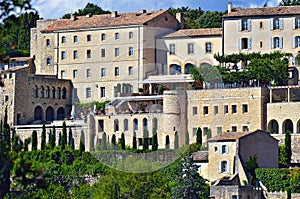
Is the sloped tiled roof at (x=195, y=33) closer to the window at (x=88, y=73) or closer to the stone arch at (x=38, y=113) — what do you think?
the window at (x=88, y=73)

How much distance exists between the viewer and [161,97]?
5319 centimetres

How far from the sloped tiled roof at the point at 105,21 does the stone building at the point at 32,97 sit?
3.25 metres

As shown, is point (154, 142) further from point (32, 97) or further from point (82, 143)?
Result: point (32, 97)

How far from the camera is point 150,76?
184 feet

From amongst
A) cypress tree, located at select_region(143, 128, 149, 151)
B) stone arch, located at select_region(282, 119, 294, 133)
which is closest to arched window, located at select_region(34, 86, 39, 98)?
cypress tree, located at select_region(143, 128, 149, 151)

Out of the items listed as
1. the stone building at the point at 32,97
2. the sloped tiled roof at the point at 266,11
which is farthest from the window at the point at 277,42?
the stone building at the point at 32,97

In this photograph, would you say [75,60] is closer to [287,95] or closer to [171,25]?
[171,25]

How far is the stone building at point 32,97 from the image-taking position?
57.1m

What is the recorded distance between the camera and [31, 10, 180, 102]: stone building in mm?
56906

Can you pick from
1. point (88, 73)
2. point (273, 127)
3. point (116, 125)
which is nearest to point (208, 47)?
point (116, 125)

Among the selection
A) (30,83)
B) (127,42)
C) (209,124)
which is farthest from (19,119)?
(209,124)

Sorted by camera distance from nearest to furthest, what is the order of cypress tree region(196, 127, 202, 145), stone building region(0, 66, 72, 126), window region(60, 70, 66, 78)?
cypress tree region(196, 127, 202, 145), stone building region(0, 66, 72, 126), window region(60, 70, 66, 78)

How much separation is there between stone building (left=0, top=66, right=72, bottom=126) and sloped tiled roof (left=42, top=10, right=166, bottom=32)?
3248mm

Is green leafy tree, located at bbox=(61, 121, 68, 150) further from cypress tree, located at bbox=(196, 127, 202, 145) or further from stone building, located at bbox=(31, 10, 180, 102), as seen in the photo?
cypress tree, located at bbox=(196, 127, 202, 145)
